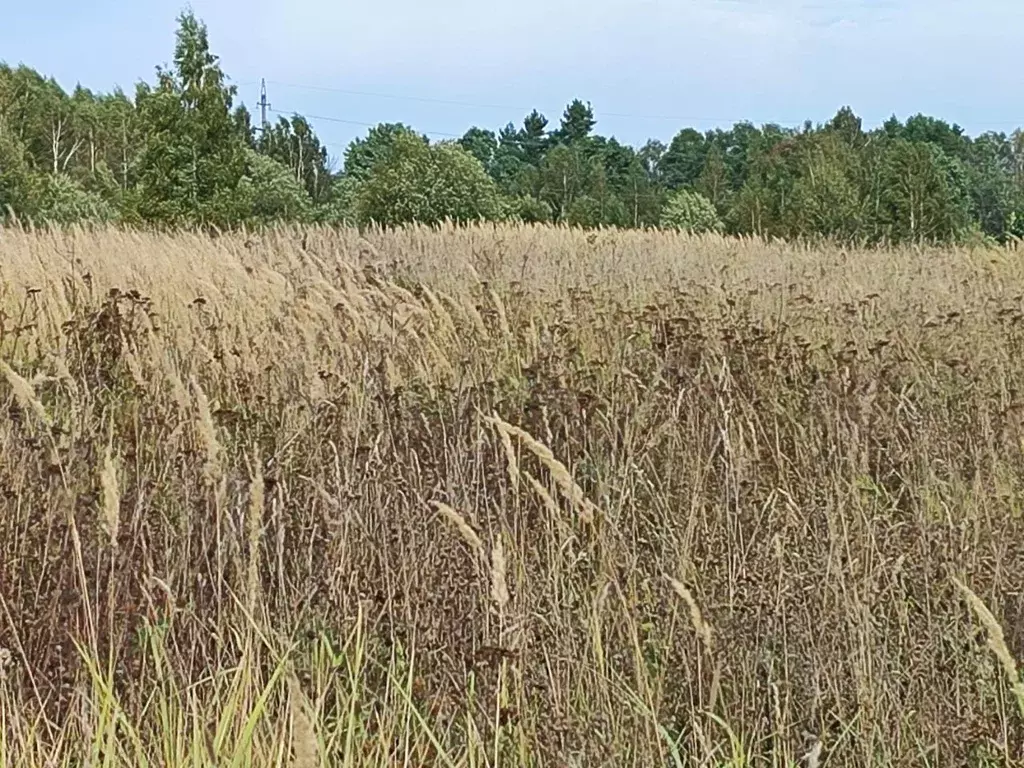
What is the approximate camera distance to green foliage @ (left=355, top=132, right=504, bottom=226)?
97.8ft

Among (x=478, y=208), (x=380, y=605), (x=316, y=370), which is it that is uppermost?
(x=478, y=208)

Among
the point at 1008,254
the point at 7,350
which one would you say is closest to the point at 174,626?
the point at 7,350

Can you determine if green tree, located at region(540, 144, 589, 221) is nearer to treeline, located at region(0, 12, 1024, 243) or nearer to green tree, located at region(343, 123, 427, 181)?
treeline, located at region(0, 12, 1024, 243)

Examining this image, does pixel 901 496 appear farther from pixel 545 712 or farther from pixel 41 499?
pixel 41 499

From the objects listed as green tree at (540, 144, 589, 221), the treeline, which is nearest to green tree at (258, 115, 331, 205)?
the treeline

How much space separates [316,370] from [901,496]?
5.74 feet

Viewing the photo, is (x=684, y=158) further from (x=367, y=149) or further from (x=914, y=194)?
(x=914, y=194)

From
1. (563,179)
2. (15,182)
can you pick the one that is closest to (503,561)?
(15,182)

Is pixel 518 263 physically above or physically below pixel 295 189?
below

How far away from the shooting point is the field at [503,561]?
1.77 meters

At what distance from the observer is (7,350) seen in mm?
4098

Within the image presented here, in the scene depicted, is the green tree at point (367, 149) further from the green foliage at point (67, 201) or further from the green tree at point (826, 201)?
the green tree at point (826, 201)

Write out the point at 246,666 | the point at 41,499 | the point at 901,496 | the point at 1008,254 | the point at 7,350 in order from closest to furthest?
1. the point at 246,666
2. the point at 41,499
3. the point at 901,496
4. the point at 7,350
5. the point at 1008,254

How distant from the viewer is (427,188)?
3019 centimetres
